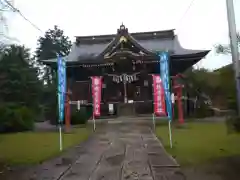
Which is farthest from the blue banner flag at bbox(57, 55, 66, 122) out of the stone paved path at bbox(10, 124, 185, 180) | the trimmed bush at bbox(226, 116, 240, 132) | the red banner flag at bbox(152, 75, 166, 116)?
the trimmed bush at bbox(226, 116, 240, 132)

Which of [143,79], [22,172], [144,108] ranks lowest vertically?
[22,172]

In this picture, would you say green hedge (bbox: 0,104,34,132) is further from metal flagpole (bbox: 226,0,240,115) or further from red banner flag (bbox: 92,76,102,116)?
metal flagpole (bbox: 226,0,240,115)

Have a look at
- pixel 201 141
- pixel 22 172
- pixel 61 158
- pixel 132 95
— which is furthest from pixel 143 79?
pixel 22 172

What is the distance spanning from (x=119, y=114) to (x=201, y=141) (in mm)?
14978

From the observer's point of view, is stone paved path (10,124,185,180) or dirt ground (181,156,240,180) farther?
stone paved path (10,124,185,180)

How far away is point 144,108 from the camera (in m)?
29.0

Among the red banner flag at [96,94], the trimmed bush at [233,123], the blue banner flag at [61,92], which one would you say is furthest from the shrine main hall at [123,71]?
the trimmed bush at [233,123]

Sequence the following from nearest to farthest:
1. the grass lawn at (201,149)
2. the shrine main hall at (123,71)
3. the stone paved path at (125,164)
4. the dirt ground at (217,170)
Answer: the dirt ground at (217,170) < the stone paved path at (125,164) < the grass lawn at (201,149) < the shrine main hall at (123,71)

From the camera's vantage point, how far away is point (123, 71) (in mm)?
29250

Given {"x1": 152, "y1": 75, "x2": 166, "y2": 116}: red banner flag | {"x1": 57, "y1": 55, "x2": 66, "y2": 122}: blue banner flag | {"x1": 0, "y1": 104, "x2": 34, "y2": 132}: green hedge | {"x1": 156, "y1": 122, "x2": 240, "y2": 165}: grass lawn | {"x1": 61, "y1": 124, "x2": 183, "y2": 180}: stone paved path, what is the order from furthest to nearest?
{"x1": 0, "y1": 104, "x2": 34, "y2": 132}: green hedge
{"x1": 152, "y1": 75, "x2": 166, "y2": 116}: red banner flag
{"x1": 57, "y1": 55, "x2": 66, "y2": 122}: blue banner flag
{"x1": 156, "y1": 122, "x2": 240, "y2": 165}: grass lawn
{"x1": 61, "y1": 124, "x2": 183, "y2": 180}: stone paved path

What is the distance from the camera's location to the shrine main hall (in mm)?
28312

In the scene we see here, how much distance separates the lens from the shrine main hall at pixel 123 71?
92.9 feet

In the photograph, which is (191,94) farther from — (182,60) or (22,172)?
(22,172)

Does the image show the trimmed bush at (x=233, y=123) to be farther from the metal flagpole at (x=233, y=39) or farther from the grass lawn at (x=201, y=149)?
the grass lawn at (x=201, y=149)
